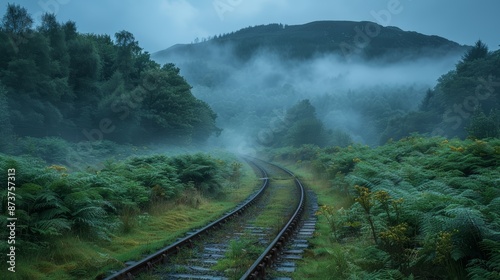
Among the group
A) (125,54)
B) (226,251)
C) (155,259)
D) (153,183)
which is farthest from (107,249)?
(125,54)

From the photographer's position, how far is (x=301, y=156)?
41125 millimetres

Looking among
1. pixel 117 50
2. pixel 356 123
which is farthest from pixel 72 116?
pixel 356 123

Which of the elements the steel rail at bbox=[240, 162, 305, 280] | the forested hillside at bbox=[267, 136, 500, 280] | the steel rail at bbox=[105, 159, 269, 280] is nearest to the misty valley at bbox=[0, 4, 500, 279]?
the forested hillside at bbox=[267, 136, 500, 280]

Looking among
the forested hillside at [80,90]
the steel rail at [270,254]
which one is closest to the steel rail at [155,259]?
the steel rail at [270,254]

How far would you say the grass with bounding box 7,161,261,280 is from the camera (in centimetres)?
596

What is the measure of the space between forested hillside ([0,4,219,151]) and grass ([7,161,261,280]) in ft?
48.2

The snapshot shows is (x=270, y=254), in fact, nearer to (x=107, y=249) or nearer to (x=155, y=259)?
(x=155, y=259)

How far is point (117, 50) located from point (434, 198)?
43.3 m

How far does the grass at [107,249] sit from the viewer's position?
596 centimetres

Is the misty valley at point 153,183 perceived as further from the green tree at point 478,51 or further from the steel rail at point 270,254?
the green tree at point 478,51

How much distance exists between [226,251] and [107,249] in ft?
8.33

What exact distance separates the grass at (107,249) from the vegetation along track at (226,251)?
1.49ft

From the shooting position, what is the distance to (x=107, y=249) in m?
7.54

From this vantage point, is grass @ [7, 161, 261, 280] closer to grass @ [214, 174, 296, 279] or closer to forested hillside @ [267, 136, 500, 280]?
grass @ [214, 174, 296, 279]
